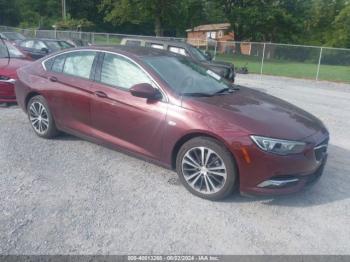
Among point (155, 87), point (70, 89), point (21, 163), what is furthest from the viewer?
point (70, 89)

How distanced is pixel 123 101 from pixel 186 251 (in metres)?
2.12

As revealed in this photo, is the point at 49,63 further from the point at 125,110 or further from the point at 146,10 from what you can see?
the point at 146,10

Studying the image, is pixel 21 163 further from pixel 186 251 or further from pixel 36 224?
pixel 186 251

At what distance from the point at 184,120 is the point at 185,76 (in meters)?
0.90

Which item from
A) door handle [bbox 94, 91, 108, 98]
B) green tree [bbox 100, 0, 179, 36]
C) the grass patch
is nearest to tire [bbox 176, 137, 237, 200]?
door handle [bbox 94, 91, 108, 98]

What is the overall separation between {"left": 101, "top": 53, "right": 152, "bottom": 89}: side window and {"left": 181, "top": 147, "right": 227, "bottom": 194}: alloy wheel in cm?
108

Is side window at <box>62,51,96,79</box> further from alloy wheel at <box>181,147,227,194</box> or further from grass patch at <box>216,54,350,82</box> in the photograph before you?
grass patch at <box>216,54,350,82</box>

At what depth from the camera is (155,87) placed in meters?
4.27

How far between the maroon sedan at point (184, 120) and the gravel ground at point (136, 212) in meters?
0.31

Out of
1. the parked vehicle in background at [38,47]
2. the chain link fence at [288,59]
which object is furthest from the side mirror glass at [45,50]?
the chain link fence at [288,59]

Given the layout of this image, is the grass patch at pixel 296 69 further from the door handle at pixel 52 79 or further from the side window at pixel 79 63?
the door handle at pixel 52 79

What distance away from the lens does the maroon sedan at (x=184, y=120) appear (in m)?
3.73

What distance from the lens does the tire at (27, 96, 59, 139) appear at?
5.47 m

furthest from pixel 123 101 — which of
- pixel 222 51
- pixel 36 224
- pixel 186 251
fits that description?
pixel 222 51
